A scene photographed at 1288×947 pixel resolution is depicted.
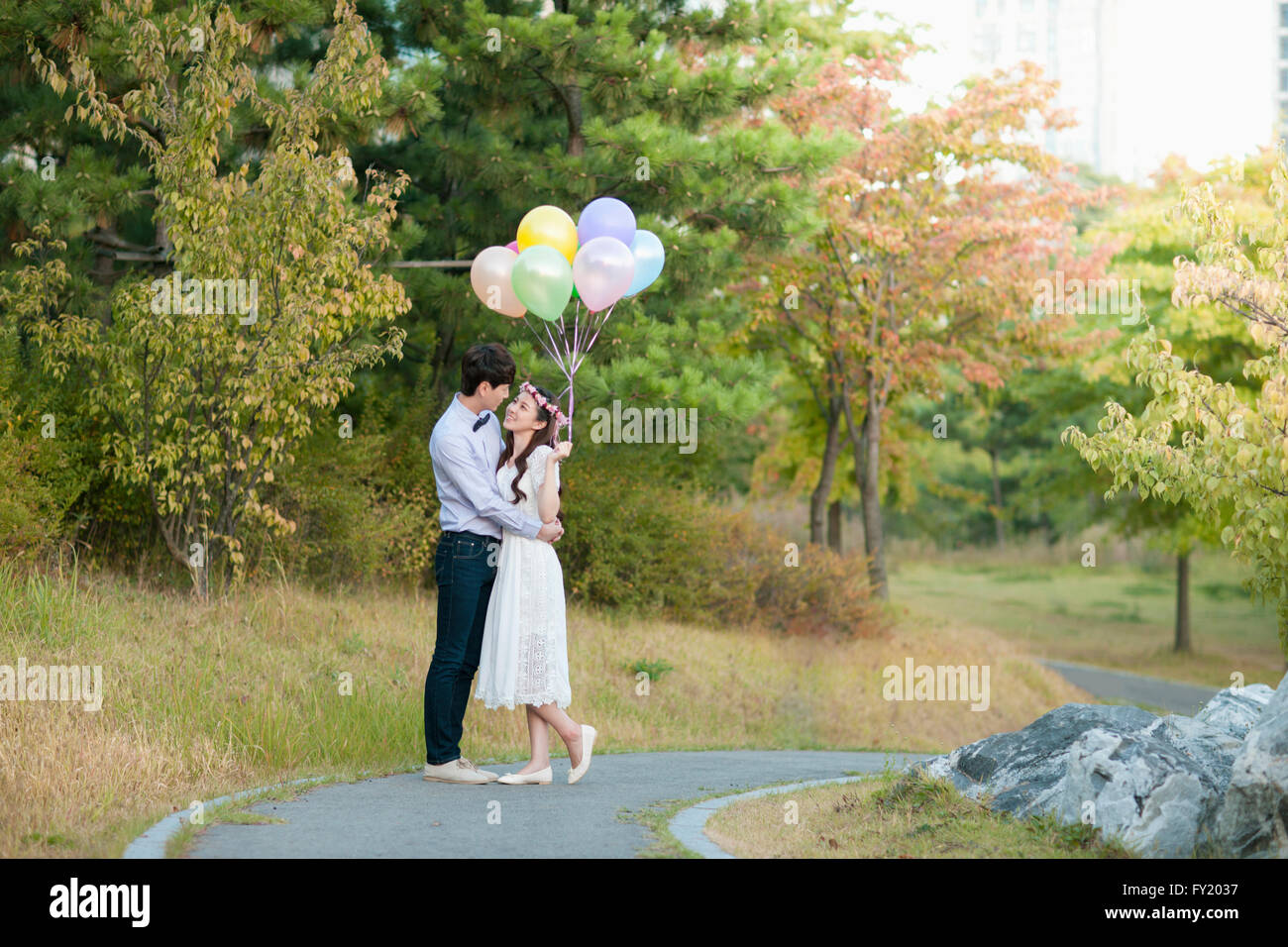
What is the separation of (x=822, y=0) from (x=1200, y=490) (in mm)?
17788

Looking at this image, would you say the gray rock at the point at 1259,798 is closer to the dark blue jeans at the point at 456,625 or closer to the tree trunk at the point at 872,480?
the dark blue jeans at the point at 456,625

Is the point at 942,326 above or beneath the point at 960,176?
beneath

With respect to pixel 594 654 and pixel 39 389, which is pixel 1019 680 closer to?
pixel 594 654

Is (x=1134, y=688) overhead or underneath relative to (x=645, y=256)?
underneath

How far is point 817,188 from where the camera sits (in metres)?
20.8

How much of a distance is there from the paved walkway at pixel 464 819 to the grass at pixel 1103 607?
1737cm

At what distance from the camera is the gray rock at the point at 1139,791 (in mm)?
5766

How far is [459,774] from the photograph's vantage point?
748 centimetres

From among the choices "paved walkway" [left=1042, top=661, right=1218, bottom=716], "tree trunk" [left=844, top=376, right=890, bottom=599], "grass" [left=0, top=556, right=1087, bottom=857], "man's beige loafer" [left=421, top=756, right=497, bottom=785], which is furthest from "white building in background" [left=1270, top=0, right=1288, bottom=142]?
"man's beige loafer" [left=421, top=756, right=497, bottom=785]

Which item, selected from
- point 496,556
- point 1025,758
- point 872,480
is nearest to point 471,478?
point 496,556

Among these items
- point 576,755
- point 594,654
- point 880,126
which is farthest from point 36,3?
point 880,126

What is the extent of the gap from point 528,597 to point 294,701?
2.98 m

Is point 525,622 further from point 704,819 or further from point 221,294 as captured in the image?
point 221,294

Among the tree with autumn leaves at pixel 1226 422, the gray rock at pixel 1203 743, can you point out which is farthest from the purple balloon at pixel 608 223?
the gray rock at pixel 1203 743
